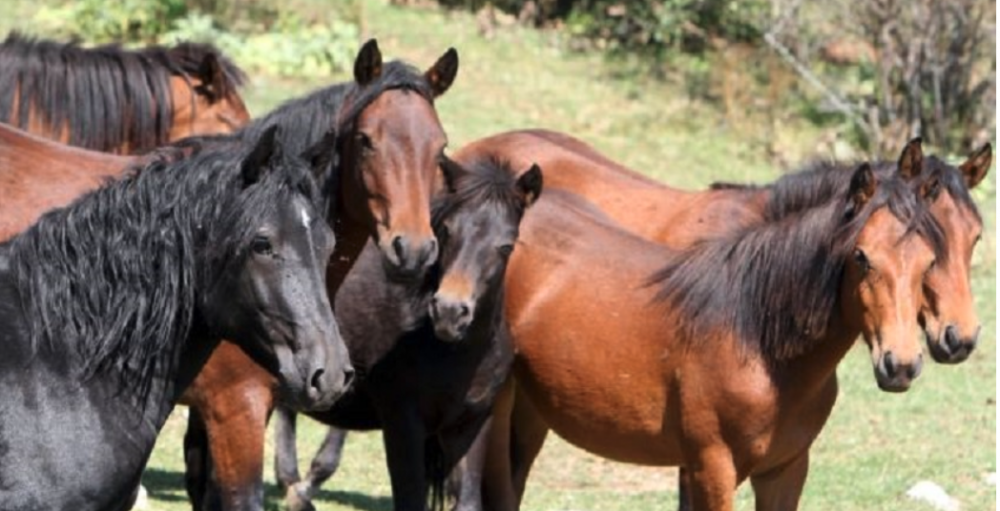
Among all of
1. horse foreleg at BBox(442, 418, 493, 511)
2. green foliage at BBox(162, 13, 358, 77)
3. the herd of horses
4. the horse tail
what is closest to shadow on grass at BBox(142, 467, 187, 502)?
the herd of horses

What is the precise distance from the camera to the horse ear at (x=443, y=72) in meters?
7.74

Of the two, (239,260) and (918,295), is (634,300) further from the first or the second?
(239,260)

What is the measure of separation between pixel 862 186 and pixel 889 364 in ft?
2.17

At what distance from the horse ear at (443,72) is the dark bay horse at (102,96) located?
217 cm

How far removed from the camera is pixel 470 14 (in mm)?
20219

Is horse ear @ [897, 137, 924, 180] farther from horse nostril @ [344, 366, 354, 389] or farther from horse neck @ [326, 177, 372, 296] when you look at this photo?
horse nostril @ [344, 366, 354, 389]

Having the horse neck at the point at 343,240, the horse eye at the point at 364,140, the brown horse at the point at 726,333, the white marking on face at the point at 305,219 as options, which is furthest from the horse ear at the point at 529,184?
the white marking on face at the point at 305,219

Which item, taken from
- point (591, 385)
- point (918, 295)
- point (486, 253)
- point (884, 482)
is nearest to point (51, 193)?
point (486, 253)

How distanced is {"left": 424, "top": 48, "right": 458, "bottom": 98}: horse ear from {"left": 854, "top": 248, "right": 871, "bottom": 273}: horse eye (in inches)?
62.5

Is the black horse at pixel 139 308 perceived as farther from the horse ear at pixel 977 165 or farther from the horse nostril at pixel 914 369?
the horse ear at pixel 977 165

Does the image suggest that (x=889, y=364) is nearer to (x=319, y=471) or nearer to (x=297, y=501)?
(x=297, y=501)

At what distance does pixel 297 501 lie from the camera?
9.73m

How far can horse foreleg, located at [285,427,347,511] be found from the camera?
9.77m

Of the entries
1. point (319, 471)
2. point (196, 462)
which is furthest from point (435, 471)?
point (319, 471)
